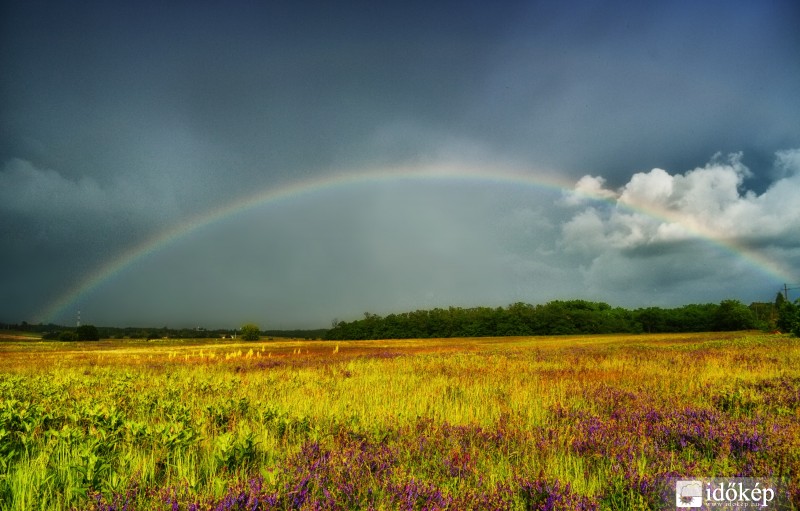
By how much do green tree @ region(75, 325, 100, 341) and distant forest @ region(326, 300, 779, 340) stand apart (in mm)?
68392

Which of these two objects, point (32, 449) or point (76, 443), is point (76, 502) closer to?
point (76, 443)

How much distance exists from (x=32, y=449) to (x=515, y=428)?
17.1 feet

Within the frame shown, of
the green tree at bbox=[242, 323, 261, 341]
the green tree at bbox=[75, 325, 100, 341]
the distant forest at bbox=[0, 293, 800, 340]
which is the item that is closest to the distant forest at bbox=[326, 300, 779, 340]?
the distant forest at bbox=[0, 293, 800, 340]

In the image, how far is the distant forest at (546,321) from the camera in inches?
4793

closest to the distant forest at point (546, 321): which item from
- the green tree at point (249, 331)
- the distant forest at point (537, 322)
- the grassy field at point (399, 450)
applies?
the distant forest at point (537, 322)

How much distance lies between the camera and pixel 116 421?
4.98m

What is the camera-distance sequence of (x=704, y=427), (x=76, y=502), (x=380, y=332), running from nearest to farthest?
1. (x=76, y=502)
2. (x=704, y=427)
3. (x=380, y=332)

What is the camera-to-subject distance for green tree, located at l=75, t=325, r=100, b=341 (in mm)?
99188

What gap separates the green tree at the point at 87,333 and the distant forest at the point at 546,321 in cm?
6839

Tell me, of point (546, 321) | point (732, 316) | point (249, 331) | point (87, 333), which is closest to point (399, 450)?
point (249, 331)

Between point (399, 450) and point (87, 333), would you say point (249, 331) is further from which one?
point (399, 450)

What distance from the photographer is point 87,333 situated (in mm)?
100688

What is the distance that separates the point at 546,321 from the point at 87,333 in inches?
4841

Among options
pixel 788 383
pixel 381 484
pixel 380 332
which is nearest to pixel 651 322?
pixel 380 332
